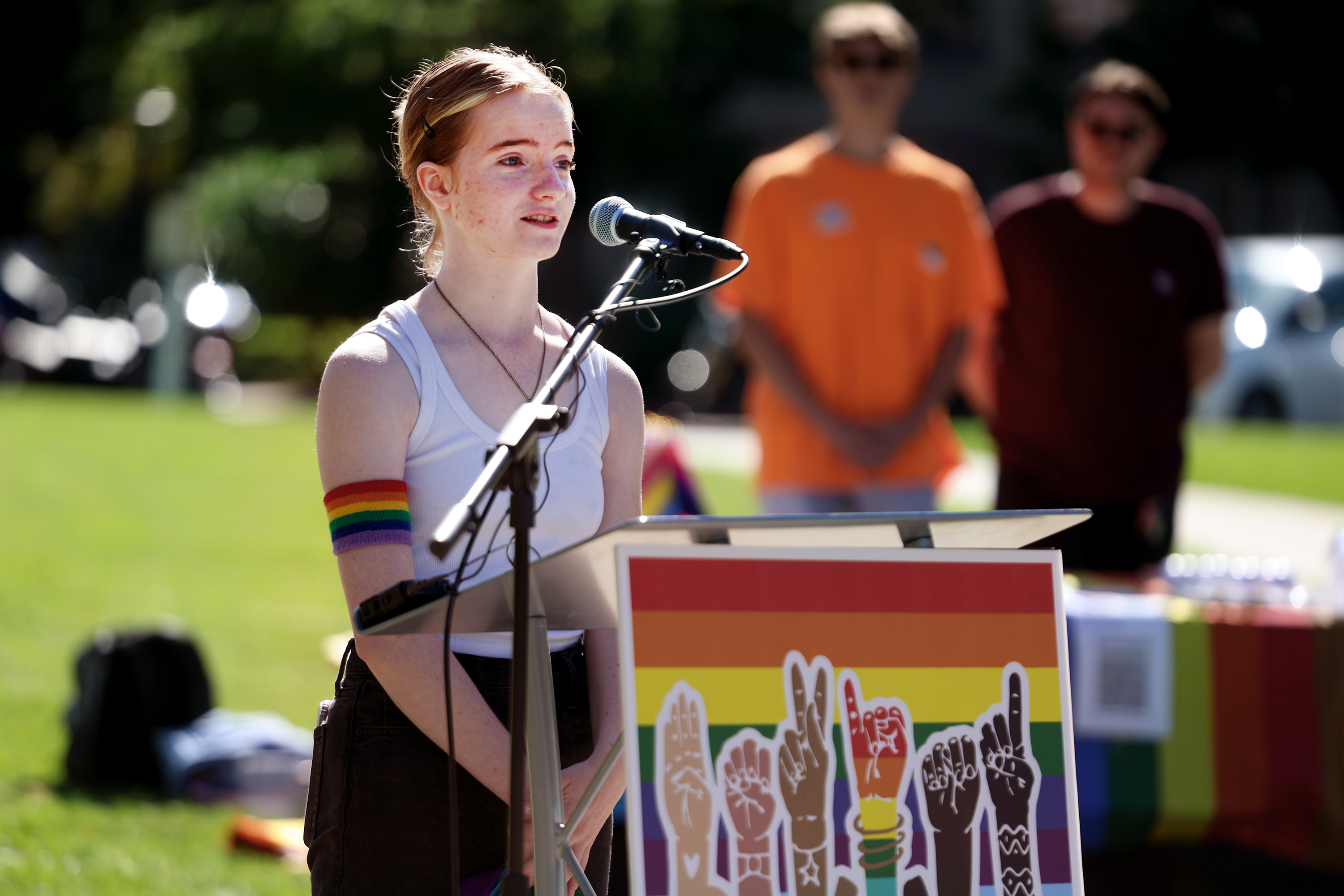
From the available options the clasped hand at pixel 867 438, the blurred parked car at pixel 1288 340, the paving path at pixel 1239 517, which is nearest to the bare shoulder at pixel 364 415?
the clasped hand at pixel 867 438

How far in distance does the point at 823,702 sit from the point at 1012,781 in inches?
11.7

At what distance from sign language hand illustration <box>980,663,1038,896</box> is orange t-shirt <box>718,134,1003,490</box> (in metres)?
2.87

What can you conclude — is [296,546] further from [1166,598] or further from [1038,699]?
[1038,699]

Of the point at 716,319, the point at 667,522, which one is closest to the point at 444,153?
the point at 667,522

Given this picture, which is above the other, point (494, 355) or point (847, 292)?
point (847, 292)

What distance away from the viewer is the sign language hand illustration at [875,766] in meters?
1.96

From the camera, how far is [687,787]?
6.24 feet

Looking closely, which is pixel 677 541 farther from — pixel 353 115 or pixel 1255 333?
pixel 353 115

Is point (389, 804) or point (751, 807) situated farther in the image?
point (389, 804)

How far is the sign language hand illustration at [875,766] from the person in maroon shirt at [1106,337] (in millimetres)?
3152

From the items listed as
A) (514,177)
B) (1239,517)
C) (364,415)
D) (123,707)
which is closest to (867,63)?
(514,177)

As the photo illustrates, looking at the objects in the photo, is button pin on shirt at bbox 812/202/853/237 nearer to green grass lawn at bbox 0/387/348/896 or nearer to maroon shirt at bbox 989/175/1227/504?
maroon shirt at bbox 989/175/1227/504

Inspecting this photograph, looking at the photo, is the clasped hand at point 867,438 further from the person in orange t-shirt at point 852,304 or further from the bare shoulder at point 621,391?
the bare shoulder at point 621,391

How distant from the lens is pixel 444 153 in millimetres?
2355
